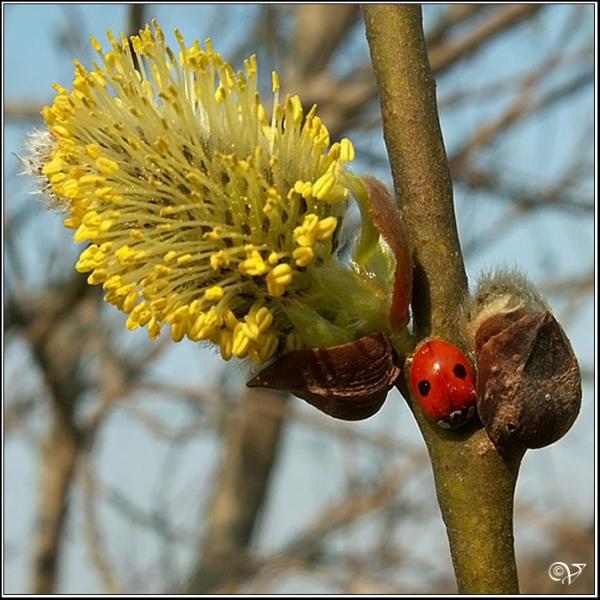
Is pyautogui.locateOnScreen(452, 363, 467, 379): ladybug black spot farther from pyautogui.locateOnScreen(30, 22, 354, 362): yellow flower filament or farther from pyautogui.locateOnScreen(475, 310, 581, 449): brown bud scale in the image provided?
pyautogui.locateOnScreen(30, 22, 354, 362): yellow flower filament

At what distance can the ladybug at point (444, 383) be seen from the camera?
788 mm

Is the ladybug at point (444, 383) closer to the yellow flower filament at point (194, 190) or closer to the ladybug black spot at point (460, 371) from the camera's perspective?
the ladybug black spot at point (460, 371)

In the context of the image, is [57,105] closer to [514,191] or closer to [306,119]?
[306,119]

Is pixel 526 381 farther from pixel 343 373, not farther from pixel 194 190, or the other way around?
pixel 194 190

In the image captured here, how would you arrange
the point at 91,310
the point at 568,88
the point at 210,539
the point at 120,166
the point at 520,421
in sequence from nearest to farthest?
the point at 520,421
the point at 120,166
the point at 568,88
the point at 91,310
the point at 210,539

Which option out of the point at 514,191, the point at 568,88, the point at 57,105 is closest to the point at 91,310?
the point at 514,191

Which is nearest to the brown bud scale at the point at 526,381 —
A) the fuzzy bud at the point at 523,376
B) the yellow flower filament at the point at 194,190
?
the fuzzy bud at the point at 523,376

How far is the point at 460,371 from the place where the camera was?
0.81m

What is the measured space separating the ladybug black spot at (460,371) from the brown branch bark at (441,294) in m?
0.02

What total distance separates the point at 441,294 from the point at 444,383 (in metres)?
0.08

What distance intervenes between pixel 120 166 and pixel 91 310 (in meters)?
3.65

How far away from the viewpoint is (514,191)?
13.2 feet

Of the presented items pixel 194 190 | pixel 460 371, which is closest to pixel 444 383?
pixel 460 371

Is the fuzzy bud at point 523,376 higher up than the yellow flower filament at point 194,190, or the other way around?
the yellow flower filament at point 194,190
